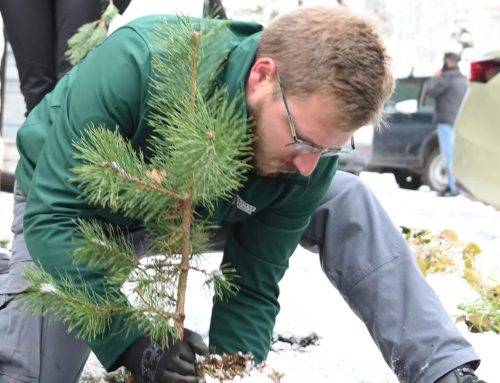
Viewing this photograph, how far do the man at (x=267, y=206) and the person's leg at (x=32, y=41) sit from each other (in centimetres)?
160

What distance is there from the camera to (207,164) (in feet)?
6.93

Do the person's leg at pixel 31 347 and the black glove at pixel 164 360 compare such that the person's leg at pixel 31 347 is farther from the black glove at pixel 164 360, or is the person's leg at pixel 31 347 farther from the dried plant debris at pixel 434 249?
the dried plant debris at pixel 434 249

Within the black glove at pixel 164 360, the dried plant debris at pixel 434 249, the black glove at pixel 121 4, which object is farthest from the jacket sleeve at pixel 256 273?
the dried plant debris at pixel 434 249

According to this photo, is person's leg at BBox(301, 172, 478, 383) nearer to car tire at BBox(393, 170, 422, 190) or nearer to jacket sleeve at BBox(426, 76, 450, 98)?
jacket sleeve at BBox(426, 76, 450, 98)

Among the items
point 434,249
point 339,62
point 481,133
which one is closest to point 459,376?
point 339,62

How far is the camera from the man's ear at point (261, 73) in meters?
2.37

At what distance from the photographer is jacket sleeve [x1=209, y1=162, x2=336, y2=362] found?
9.62 ft

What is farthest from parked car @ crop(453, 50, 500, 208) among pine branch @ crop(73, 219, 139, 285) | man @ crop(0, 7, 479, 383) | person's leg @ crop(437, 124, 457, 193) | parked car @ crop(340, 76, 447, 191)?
parked car @ crop(340, 76, 447, 191)

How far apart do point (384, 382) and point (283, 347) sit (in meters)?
0.44

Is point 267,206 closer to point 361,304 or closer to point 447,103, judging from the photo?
point 361,304

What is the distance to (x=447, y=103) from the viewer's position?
12242mm

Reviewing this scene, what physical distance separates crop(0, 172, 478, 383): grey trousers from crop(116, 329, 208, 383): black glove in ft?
1.24

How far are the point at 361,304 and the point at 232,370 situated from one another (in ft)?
2.20

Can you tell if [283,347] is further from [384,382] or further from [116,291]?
[116,291]
